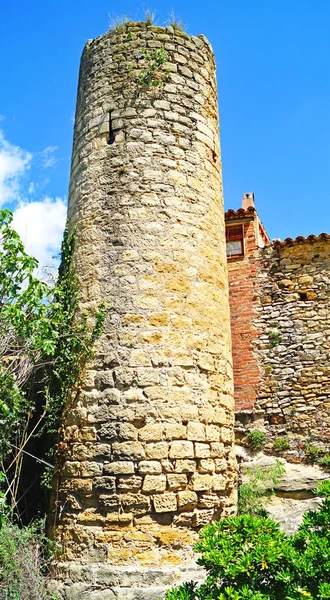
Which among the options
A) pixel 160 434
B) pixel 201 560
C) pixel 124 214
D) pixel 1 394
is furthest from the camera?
pixel 124 214

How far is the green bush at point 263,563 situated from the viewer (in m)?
3.28

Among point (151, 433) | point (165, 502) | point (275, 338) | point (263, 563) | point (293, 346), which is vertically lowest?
point (263, 563)

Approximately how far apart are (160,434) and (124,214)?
234 cm

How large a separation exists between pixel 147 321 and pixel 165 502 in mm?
1707

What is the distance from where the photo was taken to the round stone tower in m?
4.70

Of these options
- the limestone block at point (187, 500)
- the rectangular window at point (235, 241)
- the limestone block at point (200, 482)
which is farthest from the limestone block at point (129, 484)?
the rectangular window at point (235, 241)

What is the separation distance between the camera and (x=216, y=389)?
18.0 feet

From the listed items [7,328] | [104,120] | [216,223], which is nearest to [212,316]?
[216,223]

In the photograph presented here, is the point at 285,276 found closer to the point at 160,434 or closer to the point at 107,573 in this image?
the point at 160,434

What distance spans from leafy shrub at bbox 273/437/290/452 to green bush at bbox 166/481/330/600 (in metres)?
5.12

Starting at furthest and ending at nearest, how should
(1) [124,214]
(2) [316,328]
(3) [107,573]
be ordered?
(2) [316,328], (1) [124,214], (3) [107,573]

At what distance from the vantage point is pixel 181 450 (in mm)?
4934

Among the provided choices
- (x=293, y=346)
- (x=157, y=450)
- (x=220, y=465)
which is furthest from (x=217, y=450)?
(x=293, y=346)

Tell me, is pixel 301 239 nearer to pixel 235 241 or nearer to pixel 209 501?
pixel 235 241
